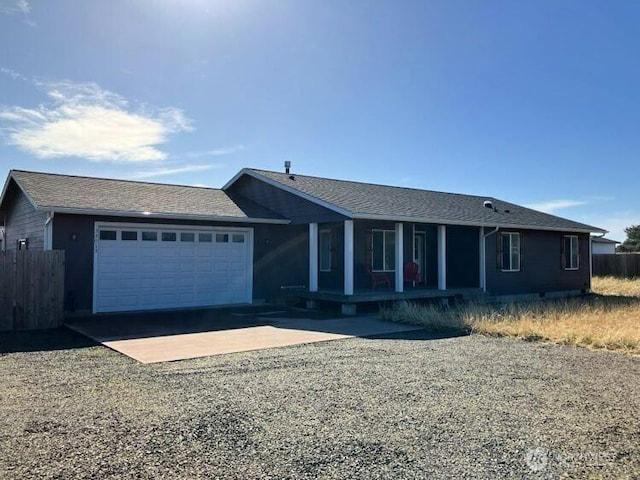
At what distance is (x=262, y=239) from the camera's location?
52.7 ft

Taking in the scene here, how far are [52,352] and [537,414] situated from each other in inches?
286

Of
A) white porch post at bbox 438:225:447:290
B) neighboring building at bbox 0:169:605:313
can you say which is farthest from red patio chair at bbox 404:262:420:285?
white porch post at bbox 438:225:447:290

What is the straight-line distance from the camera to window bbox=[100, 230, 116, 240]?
1331cm

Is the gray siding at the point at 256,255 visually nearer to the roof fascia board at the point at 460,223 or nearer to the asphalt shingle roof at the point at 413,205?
the asphalt shingle roof at the point at 413,205

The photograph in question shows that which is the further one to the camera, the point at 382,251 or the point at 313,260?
the point at 382,251

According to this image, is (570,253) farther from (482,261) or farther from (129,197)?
(129,197)

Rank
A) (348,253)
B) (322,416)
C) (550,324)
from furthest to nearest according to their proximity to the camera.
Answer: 1. (348,253)
2. (550,324)
3. (322,416)

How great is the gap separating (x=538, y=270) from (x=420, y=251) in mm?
4793

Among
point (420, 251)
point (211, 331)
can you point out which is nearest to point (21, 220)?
point (211, 331)

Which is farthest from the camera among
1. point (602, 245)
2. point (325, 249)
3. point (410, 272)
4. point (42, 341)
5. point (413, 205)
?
point (602, 245)

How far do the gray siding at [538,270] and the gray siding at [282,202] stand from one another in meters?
6.43

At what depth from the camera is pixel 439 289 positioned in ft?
52.7

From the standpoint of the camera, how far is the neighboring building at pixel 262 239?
13.3 metres

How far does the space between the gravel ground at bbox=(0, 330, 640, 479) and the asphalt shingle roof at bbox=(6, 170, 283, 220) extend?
5.47 meters
